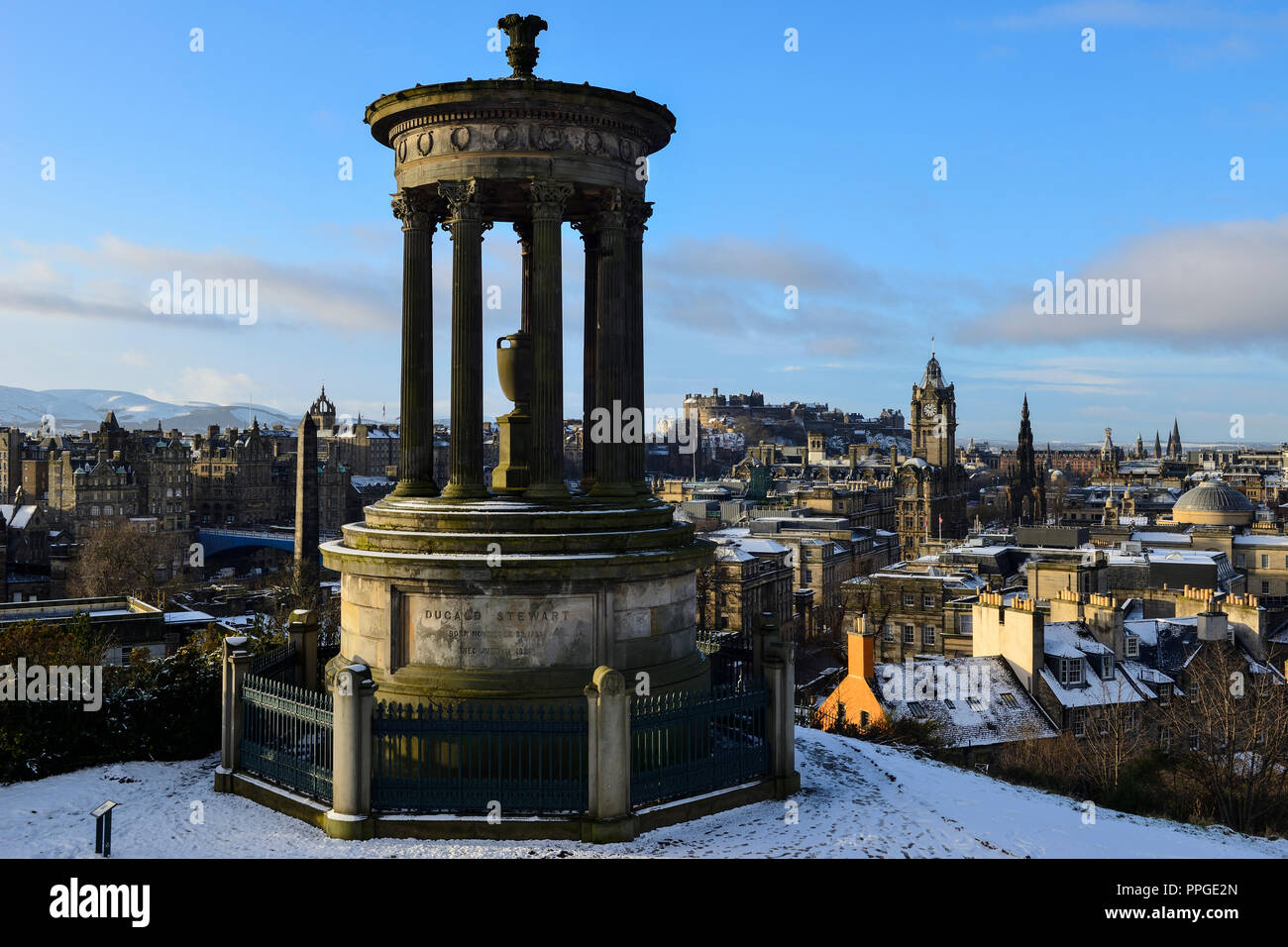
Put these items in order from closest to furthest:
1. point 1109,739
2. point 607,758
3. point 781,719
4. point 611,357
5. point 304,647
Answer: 1. point 607,758
2. point 781,719
3. point 611,357
4. point 304,647
5. point 1109,739

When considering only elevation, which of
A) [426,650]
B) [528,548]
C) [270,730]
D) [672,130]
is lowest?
[270,730]

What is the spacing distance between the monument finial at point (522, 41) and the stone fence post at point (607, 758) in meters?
10.6

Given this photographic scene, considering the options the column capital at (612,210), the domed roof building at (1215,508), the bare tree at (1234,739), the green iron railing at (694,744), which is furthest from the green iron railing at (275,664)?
the domed roof building at (1215,508)

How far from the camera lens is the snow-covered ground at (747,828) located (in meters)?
14.3

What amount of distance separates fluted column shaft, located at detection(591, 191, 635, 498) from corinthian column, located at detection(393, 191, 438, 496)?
2997 millimetres

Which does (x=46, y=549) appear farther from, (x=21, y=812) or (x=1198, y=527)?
(x=1198, y=527)

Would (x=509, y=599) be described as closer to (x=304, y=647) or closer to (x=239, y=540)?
(x=304, y=647)

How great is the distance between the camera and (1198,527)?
112m

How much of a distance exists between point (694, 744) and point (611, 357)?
669 cm

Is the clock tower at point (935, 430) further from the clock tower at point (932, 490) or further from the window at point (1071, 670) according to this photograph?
the window at point (1071, 670)

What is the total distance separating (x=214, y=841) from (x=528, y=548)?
19.5 ft

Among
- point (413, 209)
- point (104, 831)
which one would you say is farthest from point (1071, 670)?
point (104, 831)

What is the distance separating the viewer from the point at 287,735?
16719 millimetres

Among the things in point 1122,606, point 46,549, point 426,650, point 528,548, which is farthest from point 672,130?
point 46,549
